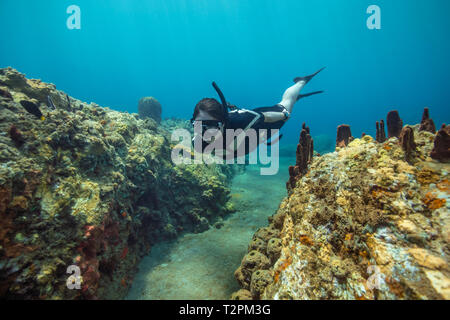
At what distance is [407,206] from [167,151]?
6.84 meters

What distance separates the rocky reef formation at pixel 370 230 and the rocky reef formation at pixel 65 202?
98.5 inches

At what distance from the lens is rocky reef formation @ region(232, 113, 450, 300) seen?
162 cm

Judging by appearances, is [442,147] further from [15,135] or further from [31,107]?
[31,107]

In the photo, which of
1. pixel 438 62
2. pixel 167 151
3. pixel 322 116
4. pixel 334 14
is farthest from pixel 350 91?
pixel 167 151

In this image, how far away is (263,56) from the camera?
107875 mm

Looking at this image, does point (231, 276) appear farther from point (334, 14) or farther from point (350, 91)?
point (350, 91)

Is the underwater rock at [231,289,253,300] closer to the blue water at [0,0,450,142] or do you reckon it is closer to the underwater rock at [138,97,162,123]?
the underwater rock at [138,97,162,123]

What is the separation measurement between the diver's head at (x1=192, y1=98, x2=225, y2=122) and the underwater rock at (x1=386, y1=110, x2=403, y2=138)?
3353 mm

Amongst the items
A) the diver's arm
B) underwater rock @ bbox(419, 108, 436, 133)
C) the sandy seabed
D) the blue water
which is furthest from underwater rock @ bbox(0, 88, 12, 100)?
the blue water

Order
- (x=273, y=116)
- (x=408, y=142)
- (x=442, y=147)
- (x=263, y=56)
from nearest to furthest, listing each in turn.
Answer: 1. (x=442, y=147)
2. (x=408, y=142)
3. (x=273, y=116)
4. (x=263, y=56)

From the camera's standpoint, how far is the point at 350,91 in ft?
379

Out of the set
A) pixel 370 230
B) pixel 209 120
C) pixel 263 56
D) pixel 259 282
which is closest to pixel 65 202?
pixel 209 120

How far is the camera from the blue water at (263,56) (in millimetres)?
68688

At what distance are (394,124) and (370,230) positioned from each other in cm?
271
